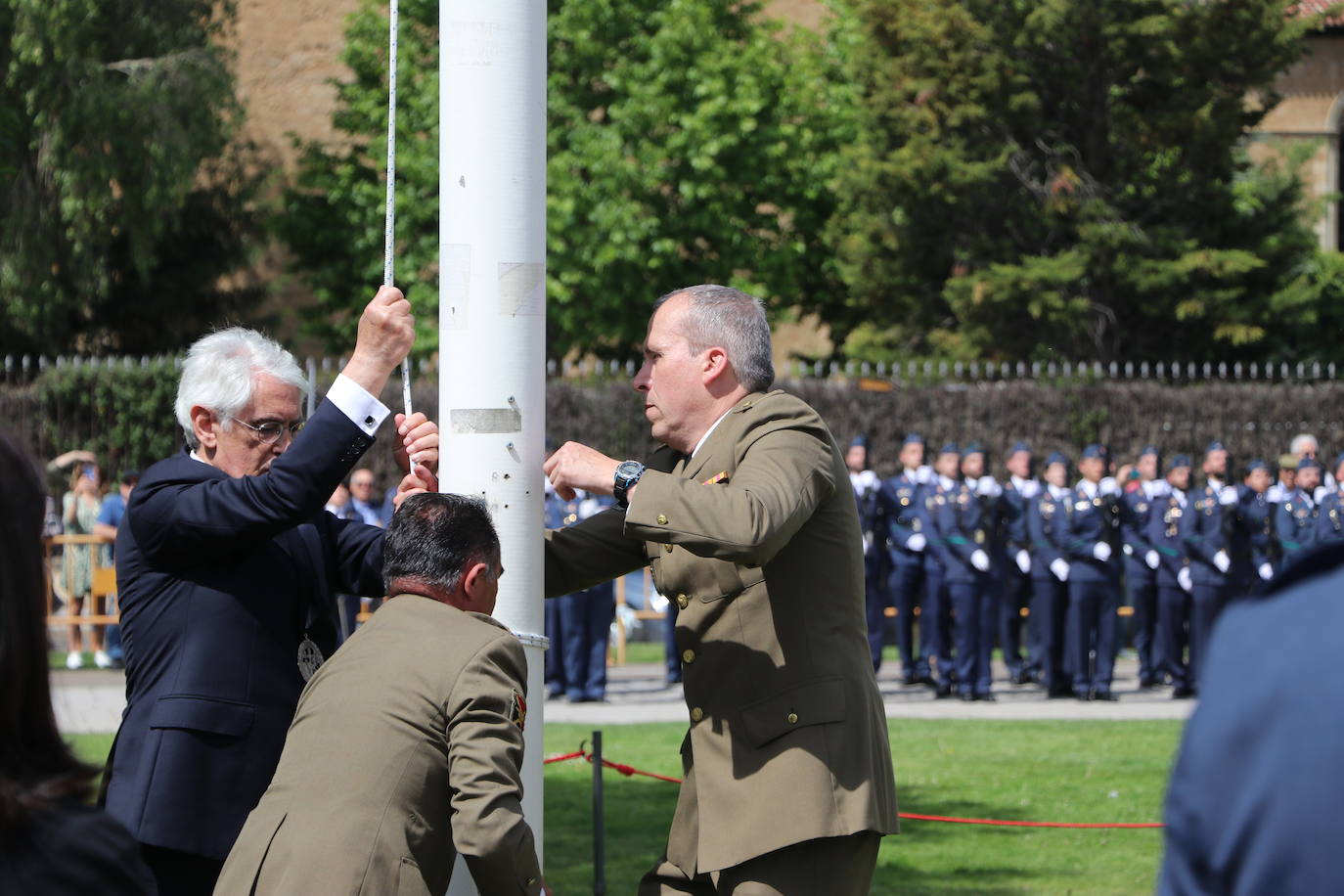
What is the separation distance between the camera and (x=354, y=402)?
12.4 feet

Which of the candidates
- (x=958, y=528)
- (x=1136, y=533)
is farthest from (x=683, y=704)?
(x=1136, y=533)

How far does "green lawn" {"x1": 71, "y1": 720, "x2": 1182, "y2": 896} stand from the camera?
756cm

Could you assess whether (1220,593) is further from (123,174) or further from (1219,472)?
(123,174)

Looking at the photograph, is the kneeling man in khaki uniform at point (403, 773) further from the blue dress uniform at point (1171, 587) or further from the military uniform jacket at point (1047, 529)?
the blue dress uniform at point (1171, 587)

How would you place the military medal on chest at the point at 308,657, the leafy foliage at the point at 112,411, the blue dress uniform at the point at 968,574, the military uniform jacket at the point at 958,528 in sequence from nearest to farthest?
the military medal on chest at the point at 308,657, the blue dress uniform at the point at 968,574, the military uniform jacket at the point at 958,528, the leafy foliage at the point at 112,411

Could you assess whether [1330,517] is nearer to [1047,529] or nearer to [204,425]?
[1047,529]

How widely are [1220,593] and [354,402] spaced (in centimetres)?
1301

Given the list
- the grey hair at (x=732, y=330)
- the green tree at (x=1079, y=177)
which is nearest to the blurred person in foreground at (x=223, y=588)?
the grey hair at (x=732, y=330)

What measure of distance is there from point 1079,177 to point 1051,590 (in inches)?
509

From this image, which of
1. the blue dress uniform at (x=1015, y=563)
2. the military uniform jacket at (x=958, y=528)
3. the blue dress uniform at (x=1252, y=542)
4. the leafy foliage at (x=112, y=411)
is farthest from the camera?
the leafy foliage at (x=112, y=411)

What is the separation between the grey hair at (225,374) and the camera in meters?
3.94

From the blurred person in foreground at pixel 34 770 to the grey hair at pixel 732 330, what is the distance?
2.11m

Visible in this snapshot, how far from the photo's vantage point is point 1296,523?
15633 mm

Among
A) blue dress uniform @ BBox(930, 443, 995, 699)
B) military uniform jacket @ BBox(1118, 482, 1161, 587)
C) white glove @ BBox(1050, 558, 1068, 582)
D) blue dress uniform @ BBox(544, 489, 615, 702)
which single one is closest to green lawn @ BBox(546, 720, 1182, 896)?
blue dress uniform @ BBox(930, 443, 995, 699)
